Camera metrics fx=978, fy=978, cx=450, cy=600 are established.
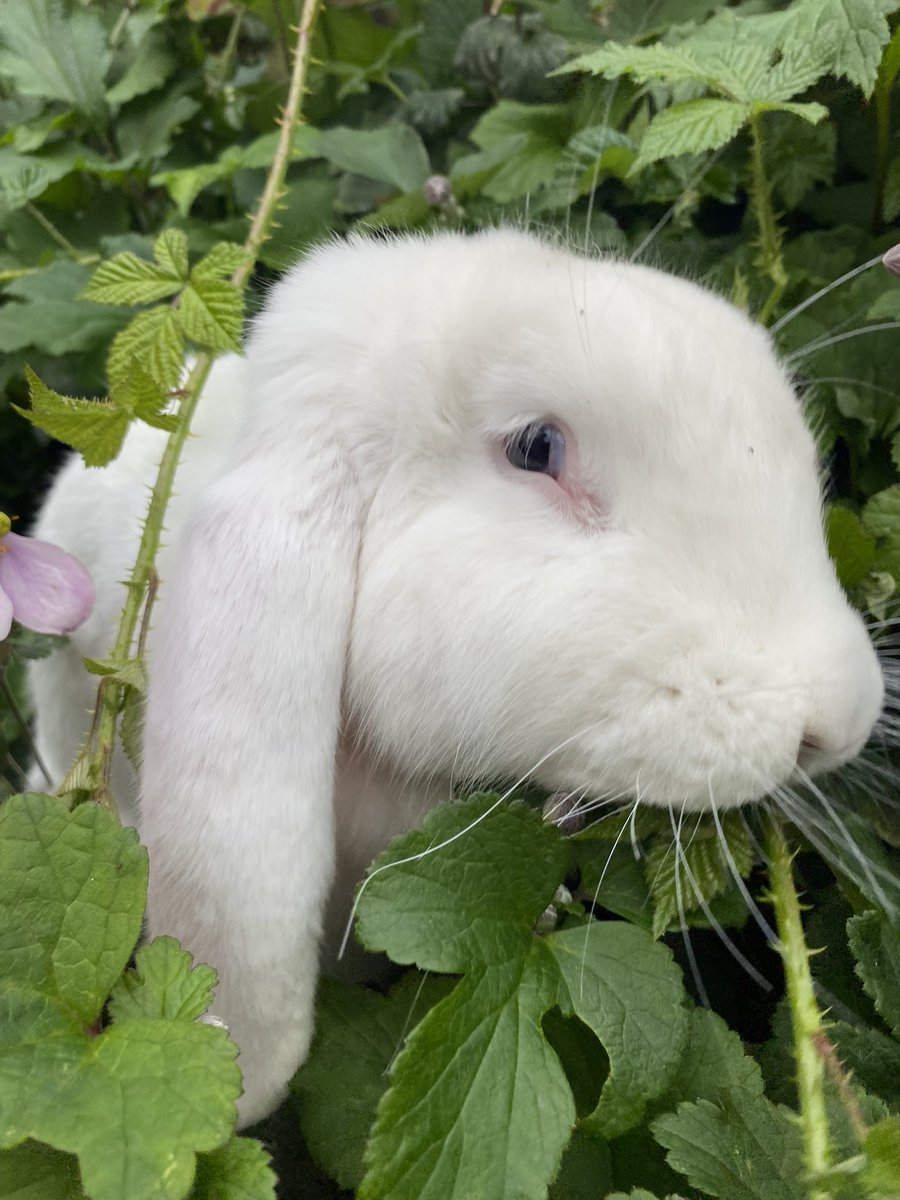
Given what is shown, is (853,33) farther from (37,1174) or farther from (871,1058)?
(37,1174)

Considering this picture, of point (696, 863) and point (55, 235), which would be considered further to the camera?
point (55, 235)

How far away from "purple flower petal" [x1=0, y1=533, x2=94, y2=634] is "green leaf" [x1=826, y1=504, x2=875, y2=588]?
0.68 meters

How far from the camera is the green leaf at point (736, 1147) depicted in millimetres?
619

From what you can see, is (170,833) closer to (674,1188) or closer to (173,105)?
(674,1188)

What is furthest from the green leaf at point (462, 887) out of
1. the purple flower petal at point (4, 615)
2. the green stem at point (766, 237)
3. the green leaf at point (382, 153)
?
the green leaf at point (382, 153)

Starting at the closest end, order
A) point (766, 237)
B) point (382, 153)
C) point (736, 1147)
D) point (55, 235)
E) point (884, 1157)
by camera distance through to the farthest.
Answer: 1. point (884, 1157)
2. point (736, 1147)
3. point (766, 237)
4. point (382, 153)
5. point (55, 235)

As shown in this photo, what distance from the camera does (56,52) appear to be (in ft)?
4.84

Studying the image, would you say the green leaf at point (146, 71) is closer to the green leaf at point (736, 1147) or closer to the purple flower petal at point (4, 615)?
the purple flower petal at point (4, 615)

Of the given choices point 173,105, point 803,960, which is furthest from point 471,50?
point 803,960

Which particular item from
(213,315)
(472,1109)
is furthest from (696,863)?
(213,315)

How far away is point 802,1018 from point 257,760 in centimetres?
43

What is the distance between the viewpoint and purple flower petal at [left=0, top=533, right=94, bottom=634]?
0.84 m

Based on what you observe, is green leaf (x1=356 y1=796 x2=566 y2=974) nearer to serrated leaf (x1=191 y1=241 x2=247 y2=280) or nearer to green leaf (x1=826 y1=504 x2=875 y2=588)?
green leaf (x1=826 y1=504 x2=875 y2=588)

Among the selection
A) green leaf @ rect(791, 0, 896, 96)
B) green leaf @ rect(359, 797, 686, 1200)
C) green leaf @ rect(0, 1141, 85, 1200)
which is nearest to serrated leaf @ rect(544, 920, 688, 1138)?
green leaf @ rect(359, 797, 686, 1200)
